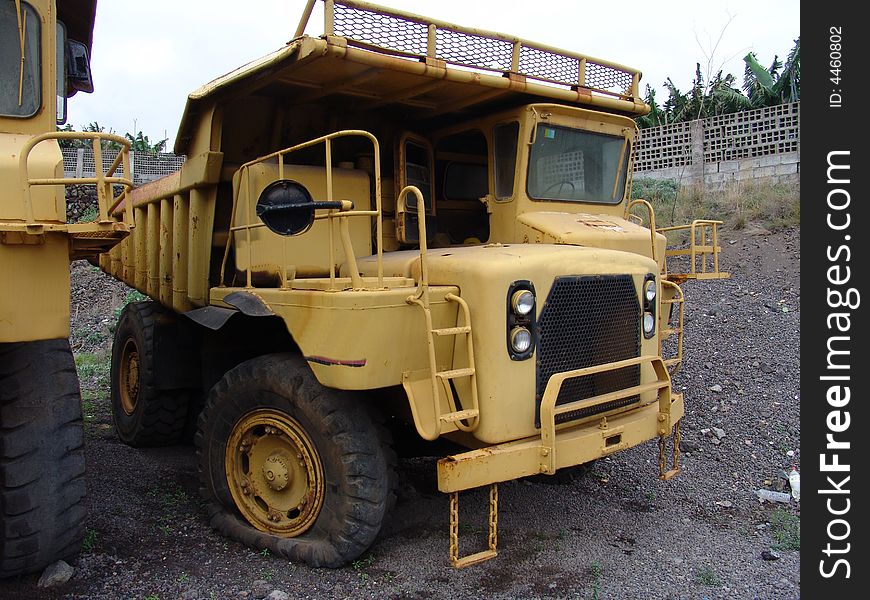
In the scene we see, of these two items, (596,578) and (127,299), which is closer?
(596,578)

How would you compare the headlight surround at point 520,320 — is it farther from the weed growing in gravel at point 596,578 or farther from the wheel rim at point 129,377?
the wheel rim at point 129,377

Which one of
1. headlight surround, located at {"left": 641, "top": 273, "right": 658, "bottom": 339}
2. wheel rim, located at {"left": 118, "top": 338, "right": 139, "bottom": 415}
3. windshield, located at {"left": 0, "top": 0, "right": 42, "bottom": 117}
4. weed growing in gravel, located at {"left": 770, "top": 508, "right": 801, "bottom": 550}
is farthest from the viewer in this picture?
wheel rim, located at {"left": 118, "top": 338, "right": 139, "bottom": 415}

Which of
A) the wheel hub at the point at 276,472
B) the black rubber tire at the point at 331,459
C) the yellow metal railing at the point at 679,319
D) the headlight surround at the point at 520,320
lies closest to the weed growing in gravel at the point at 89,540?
the black rubber tire at the point at 331,459

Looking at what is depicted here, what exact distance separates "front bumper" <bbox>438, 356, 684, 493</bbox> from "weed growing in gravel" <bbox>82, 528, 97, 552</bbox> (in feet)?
6.74

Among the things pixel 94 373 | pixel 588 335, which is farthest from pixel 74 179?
pixel 94 373

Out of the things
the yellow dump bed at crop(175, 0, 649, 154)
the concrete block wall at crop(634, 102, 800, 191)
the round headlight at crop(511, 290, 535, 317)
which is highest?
the concrete block wall at crop(634, 102, 800, 191)

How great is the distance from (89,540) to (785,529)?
4.10 meters

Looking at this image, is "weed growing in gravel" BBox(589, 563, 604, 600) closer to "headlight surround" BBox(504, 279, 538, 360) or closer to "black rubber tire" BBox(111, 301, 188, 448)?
"headlight surround" BBox(504, 279, 538, 360)

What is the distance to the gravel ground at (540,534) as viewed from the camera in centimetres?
364

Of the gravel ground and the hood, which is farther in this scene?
the hood

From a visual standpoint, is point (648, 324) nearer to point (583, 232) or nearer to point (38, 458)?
point (583, 232)

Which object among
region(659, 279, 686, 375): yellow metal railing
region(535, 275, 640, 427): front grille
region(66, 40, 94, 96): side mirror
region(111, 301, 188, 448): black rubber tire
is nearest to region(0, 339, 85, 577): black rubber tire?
region(66, 40, 94, 96): side mirror

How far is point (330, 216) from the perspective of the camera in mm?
3633

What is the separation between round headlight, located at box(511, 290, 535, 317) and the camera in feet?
11.9
